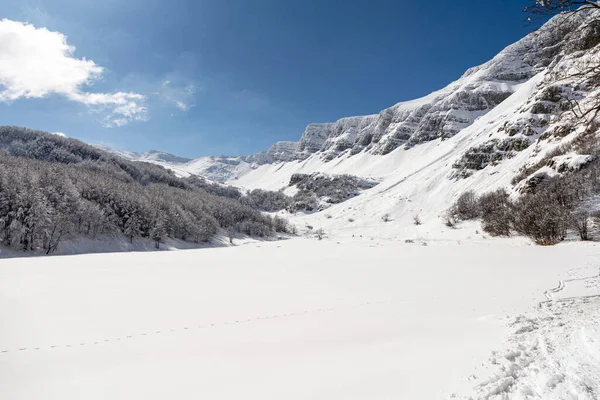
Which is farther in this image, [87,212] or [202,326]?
[87,212]

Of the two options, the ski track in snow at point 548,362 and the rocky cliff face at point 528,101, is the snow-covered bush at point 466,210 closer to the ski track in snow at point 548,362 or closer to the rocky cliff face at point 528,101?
the rocky cliff face at point 528,101

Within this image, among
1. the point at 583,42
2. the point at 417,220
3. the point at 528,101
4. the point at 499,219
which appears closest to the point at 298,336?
the point at 583,42

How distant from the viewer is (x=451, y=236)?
166 feet

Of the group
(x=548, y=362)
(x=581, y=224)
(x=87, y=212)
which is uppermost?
(x=87, y=212)

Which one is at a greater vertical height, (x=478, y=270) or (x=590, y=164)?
(x=590, y=164)

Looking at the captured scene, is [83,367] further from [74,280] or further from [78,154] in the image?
[78,154]

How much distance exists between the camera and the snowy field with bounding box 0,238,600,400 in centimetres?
452

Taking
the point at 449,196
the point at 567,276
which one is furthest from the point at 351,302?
the point at 449,196

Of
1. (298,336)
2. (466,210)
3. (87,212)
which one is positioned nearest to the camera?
(298,336)

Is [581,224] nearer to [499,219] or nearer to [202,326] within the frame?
[499,219]

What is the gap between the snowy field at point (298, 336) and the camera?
4.52 metres

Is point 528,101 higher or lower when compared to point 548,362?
higher

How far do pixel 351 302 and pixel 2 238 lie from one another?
58.6m

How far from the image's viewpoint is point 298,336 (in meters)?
6.98
